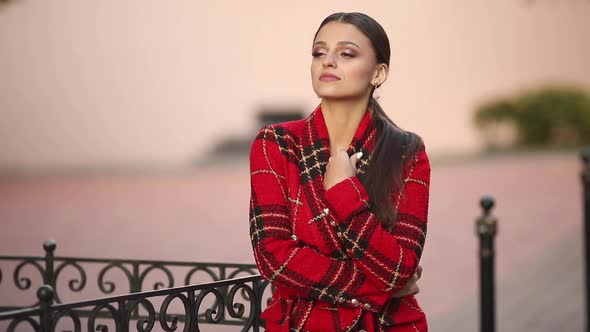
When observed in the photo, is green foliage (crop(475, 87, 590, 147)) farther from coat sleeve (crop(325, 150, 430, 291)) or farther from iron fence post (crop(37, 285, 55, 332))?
iron fence post (crop(37, 285, 55, 332))

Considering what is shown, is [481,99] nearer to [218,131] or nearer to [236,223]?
[218,131]

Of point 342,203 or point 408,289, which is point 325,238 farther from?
point 408,289

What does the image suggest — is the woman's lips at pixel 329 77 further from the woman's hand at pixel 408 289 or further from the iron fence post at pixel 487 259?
the iron fence post at pixel 487 259

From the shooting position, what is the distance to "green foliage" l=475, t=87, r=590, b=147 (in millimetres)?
16859

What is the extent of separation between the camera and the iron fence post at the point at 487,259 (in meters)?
4.04

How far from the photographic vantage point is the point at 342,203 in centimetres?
218

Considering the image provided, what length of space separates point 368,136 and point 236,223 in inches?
348

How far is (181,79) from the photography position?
14.1m

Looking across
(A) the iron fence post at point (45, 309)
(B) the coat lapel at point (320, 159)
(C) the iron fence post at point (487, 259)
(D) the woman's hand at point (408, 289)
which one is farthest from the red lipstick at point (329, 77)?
(C) the iron fence post at point (487, 259)

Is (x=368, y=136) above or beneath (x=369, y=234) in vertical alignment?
above

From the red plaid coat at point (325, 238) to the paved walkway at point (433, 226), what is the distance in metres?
Answer: 4.37

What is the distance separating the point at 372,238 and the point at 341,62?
1.43 ft

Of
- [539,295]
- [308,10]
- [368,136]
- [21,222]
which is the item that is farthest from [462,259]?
[368,136]

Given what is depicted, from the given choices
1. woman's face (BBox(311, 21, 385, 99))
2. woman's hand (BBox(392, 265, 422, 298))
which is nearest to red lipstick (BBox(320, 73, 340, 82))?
woman's face (BBox(311, 21, 385, 99))
